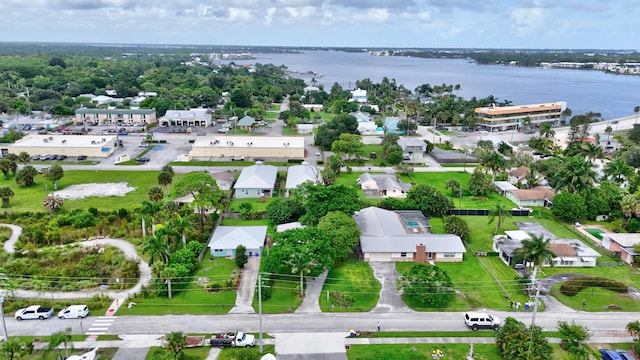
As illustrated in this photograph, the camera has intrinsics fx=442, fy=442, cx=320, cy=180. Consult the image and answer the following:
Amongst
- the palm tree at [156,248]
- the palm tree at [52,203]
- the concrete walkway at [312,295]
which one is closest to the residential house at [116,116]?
the palm tree at [52,203]

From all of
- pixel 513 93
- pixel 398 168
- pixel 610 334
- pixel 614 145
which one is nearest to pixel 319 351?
pixel 610 334

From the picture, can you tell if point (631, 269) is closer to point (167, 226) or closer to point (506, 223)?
point (506, 223)

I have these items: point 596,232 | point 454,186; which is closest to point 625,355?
point 596,232

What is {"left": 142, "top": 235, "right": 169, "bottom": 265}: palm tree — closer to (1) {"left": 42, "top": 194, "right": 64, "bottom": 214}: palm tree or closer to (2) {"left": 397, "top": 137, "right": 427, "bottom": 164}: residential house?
(1) {"left": 42, "top": 194, "right": 64, "bottom": 214}: palm tree

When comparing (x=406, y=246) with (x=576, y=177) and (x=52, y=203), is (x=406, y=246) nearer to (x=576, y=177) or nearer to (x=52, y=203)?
(x=576, y=177)

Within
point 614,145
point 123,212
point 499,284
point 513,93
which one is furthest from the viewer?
point 513,93
